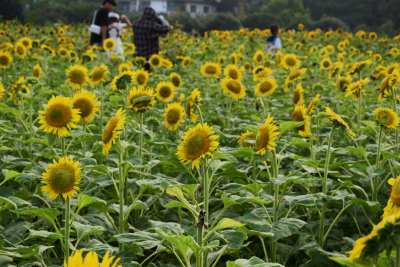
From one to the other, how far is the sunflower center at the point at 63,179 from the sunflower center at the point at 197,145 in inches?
20.9

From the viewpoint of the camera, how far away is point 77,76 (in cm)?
347

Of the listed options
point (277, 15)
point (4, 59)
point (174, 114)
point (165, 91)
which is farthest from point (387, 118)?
point (277, 15)

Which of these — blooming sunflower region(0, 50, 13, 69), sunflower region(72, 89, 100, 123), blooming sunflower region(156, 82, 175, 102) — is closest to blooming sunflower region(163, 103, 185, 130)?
sunflower region(72, 89, 100, 123)

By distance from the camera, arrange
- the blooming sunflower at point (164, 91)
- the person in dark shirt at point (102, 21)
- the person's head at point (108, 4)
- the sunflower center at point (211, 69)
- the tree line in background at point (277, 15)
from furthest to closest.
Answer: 1. the tree line in background at point (277, 15)
2. the person's head at point (108, 4)
3. the person in dark shirt at point (102, 21)
4. the sunflower center at point (211, 69)
5. the blooming sunflower at point (164, 91)

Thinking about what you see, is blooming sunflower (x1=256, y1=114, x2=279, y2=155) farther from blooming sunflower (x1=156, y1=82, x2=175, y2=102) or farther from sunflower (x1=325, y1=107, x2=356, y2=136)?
blooming sunflower (x1=156, y1=82, x2=175, y2=102)

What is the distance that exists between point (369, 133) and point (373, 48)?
888cm

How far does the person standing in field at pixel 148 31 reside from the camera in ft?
29.5

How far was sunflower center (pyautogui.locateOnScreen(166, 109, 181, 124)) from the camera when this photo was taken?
9.74 feet

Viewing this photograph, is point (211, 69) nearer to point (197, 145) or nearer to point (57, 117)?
point (57, 117)

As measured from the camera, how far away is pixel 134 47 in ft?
29.1

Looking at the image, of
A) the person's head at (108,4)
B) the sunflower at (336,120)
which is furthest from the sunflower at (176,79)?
the person's head at (108,4)

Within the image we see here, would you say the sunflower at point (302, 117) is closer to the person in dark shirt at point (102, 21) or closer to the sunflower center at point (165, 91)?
the sunflower center at point (165, 91)

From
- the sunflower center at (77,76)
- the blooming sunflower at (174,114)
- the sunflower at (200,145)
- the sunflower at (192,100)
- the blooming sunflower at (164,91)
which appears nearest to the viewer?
the sunflower at (200,145)

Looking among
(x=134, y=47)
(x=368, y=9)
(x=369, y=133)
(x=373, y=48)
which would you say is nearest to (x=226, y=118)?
(x=369, y=133)
